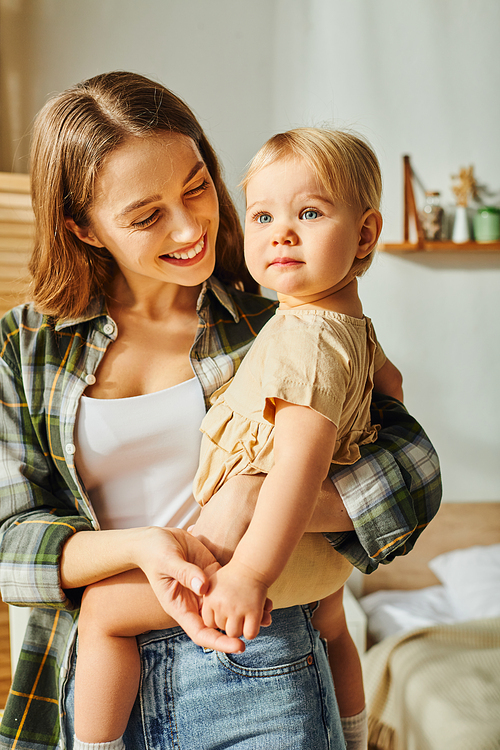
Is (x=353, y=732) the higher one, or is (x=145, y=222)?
(x=145, y=222)

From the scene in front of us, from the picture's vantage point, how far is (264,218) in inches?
29.5

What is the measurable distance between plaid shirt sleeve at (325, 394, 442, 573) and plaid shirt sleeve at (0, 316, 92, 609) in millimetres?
391

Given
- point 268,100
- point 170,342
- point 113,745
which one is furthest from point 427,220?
point 113,745

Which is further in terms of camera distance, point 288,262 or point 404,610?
point 404,610

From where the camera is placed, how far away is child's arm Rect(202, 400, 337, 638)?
604 mm

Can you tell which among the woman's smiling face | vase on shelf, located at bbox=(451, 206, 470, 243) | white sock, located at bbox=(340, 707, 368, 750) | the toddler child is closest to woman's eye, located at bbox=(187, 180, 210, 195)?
the woman's smiling face

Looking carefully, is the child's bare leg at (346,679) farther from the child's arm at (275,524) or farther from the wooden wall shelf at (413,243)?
the wooden wall shelf at (413,243)

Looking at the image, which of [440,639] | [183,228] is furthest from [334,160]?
[440,639]

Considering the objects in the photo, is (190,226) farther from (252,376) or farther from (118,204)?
(252,376)

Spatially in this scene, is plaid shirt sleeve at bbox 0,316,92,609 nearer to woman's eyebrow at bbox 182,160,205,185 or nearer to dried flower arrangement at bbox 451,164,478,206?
woman's eyebrow at bbox 182,160,205,185

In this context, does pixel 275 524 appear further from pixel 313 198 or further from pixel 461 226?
pixel 461 226

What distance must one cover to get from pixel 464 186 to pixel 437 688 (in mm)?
2174

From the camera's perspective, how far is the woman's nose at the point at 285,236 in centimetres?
71

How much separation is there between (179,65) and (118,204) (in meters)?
1.54
